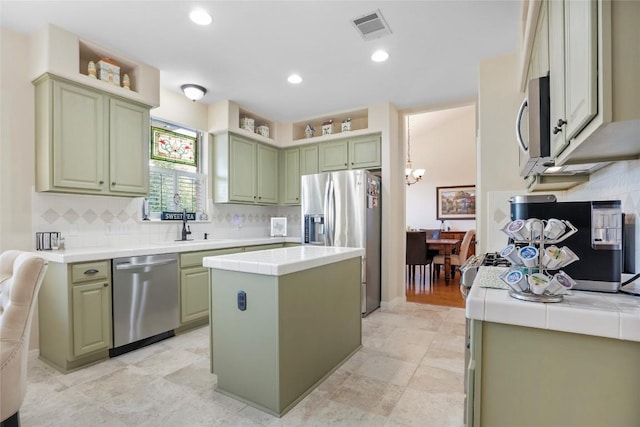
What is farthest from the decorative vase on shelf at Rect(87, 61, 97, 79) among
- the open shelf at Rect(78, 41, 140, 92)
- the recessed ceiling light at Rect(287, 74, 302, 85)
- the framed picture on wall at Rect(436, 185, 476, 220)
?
the framed picture on wall at Rect(436, 185, 476, 220)

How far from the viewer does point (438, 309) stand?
395cm

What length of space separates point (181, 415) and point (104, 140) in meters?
2.32

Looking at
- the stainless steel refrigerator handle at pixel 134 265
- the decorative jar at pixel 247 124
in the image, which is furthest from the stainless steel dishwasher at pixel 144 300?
the decorative jar at pixel 247 124

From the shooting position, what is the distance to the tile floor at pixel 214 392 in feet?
5.79

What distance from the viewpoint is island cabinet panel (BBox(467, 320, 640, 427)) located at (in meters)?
0.87

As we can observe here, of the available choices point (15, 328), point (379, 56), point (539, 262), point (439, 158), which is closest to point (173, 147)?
point (379, 56)

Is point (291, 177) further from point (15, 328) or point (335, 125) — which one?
point (15, 328)

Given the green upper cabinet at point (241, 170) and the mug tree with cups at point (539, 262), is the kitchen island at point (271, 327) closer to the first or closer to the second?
the mug tree with cups at point (539, 262)

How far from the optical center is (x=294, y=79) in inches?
132

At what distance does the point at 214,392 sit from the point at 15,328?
3.72 feet

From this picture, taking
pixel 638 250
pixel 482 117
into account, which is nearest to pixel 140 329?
pixel 638 250

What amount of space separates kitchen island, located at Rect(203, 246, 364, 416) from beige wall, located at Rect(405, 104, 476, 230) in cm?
654

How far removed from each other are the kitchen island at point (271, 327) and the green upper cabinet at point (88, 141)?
151 centimetres

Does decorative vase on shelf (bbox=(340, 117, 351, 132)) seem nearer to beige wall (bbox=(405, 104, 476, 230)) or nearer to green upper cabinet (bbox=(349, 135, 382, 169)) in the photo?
green upper cabinet (bbox=(349, 135, 382, 169))
